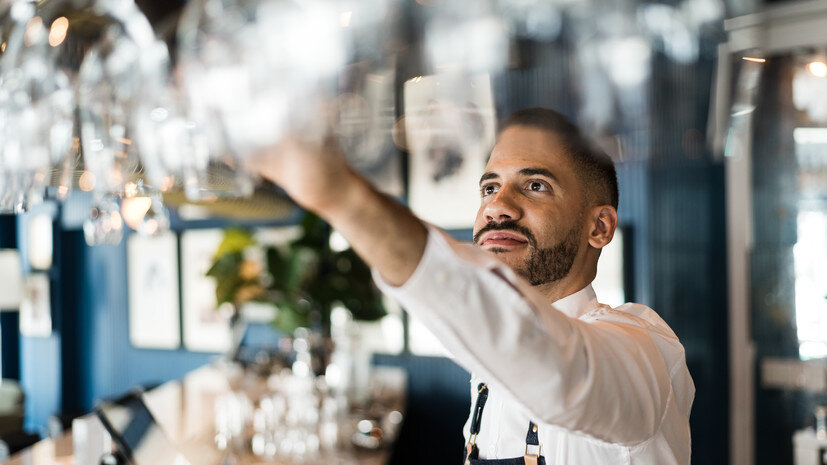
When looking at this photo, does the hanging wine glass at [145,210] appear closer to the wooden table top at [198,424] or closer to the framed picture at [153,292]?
the wooden table top at [198,424]

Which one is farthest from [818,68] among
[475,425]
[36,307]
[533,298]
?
[36,307]

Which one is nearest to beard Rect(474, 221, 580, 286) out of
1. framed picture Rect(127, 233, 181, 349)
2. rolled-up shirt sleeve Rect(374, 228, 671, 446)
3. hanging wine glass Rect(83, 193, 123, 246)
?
Answer: rolled-up shirt sleeve Rect(374, 228, 671, 446)

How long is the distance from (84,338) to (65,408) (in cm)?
77

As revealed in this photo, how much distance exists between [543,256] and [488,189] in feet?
0.48

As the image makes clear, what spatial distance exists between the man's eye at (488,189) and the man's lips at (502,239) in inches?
3.9

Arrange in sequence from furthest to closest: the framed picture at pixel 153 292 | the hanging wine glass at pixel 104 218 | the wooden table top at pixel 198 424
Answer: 1. the framed picture at pixel 153 292
2. the wooden table top at pixel 198 424
3. the hanging wine glass at pixel 104 218

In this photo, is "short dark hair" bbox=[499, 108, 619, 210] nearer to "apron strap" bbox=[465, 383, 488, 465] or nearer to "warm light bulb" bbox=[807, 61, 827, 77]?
"apron strap" bbox=[465, 383, 488, 465]

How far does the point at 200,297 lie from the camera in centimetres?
517

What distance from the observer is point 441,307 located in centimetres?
54

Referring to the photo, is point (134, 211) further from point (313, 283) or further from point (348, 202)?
point (348, 202)

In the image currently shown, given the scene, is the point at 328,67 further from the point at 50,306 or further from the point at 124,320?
the point at 50,306

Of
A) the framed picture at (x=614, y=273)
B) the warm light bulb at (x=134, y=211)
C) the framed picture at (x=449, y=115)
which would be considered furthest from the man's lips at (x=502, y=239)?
the framed picture at (x=614, y=273)

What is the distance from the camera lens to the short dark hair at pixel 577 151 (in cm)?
100

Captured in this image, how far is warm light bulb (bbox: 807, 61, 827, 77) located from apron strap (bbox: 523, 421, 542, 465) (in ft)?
10.1
